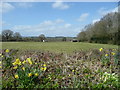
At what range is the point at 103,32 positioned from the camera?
21.5 meters

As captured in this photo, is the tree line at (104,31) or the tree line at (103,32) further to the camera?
the tree line at (103,32)

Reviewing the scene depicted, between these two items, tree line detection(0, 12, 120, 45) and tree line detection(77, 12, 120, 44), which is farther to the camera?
tree line detection(77, 12, 120, 44)

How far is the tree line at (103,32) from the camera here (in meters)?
18.7

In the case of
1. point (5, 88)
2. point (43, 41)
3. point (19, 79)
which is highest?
point (43, 41)

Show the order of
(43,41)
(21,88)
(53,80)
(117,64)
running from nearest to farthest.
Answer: (21,88), (53,80), (117,64), (43,41)

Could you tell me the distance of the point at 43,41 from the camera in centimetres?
1070

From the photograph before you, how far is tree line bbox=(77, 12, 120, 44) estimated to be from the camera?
18.7 meters

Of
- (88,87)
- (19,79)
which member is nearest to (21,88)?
(19,79)

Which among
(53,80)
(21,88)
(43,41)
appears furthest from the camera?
(43,41)

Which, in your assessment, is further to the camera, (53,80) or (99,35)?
(99,35)

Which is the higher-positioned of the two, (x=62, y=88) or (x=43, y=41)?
(x=43, y=41)

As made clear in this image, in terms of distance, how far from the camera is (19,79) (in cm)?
236

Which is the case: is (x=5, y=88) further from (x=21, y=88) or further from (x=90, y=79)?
(x=90, y=79)

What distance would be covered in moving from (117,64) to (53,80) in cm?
193
